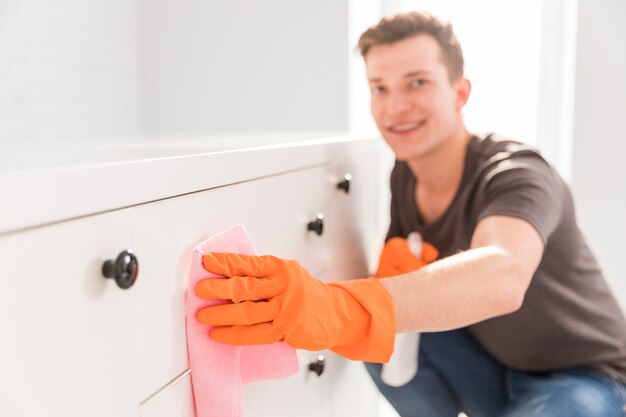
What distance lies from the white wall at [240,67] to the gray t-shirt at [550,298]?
0.66 meters

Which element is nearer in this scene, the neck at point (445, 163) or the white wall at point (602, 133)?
the neck at point (445, 163)

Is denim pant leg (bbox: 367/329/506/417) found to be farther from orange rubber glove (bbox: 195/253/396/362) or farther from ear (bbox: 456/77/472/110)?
orange rubber glove (bbox: 195/253/396/362)

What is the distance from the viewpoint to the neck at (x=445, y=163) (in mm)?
1281

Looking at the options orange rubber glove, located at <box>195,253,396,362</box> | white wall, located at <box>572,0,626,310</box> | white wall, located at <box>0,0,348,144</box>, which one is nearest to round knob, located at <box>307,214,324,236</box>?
orange rubber glove, located at <box>195,253,396,362</box>

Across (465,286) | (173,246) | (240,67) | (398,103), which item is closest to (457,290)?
(465,286)

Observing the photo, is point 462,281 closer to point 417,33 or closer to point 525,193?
point 525,193

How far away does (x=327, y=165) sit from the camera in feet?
3.53

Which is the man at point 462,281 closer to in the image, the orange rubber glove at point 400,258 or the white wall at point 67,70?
the orange rubber glove at point 400,258

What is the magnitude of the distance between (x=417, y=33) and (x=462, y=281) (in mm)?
621

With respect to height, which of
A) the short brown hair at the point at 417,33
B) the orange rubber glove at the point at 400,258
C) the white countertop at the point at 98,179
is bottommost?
the orange rubber glove at the point at 400,258

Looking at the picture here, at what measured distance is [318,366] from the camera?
1.01 metres

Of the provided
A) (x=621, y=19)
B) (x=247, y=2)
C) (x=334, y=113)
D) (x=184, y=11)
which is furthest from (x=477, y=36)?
(x=184, y=11)

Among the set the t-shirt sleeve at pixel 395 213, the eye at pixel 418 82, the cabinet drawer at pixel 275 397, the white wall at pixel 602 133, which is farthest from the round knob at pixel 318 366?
the white wall at pixel 602 133

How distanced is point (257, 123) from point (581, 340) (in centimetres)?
100
